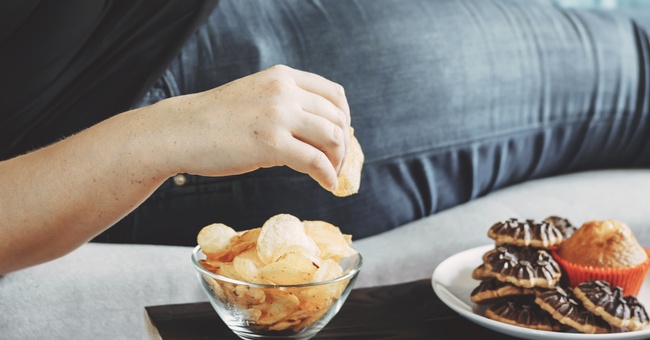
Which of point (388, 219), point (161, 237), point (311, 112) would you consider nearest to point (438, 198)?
point (388, 219)

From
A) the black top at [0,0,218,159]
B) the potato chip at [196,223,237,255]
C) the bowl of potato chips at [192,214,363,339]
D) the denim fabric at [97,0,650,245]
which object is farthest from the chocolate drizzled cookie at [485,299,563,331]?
the black top at [0,0,218,159]

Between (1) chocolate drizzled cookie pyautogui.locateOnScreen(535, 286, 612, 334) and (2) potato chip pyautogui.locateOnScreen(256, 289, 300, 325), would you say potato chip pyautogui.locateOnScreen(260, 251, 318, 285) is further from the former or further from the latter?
(1) chocolate drizzled cookie pyautogui.locateOnScreen(535, 286, 612, 334)

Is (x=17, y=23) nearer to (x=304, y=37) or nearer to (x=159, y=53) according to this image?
(x=159, y=53)

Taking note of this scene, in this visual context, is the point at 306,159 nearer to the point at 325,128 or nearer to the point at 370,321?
the point at 325,128

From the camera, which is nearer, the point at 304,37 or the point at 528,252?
the point at 528,252

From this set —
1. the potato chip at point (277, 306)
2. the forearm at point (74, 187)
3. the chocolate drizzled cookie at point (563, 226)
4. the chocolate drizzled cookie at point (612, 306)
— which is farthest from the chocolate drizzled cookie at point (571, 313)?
the forearm at point (74, 187)

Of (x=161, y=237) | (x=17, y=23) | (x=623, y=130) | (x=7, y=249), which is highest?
(x=17, y=23)

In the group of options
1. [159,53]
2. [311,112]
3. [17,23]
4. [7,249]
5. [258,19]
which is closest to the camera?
[311,112]
